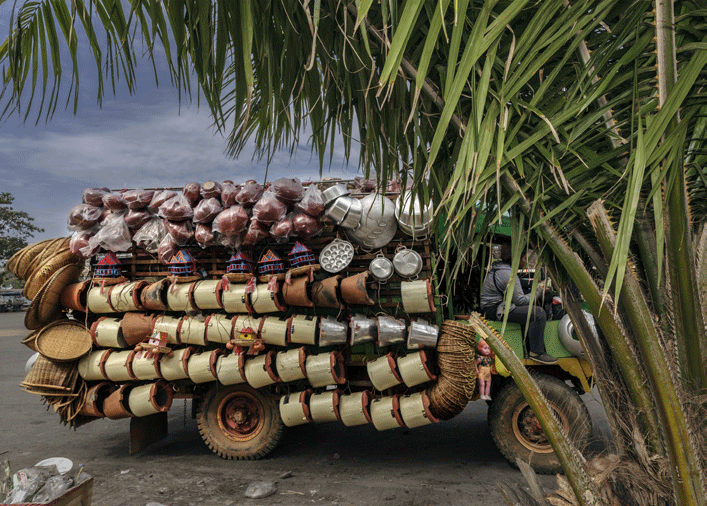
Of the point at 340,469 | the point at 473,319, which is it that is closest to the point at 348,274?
the point at 340,469

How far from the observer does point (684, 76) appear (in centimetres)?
137

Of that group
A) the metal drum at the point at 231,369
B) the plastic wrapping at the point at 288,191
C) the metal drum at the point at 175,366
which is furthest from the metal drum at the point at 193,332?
the plastic wrapping at the point at 288,191

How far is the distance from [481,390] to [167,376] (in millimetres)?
2900

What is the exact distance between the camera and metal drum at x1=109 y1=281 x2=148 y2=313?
482 centimetres

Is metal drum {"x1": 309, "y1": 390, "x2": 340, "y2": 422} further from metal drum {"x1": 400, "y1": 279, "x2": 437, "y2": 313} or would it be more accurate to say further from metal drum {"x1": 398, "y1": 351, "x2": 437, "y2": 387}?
metal drum {"x1": 400, "y1": 279, "x2": 437, "y2": 313}

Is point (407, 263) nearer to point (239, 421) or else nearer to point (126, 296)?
point (239, 421)

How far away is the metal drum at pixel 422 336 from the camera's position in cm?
424

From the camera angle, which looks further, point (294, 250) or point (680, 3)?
point (294, 250)

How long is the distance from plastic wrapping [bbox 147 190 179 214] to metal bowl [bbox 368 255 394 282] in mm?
2064

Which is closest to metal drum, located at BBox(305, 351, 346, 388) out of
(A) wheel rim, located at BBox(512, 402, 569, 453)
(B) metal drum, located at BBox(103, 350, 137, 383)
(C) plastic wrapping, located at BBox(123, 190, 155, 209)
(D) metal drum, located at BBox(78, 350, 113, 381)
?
(A) wheel rim, located at BBox(512, 402, 569, 453)

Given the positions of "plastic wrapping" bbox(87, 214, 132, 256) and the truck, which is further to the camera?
"plastic wrapping" bbox(87, 214, 132, 256)

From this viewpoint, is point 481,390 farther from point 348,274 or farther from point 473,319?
point 473,319

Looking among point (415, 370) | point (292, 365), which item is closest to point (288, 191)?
point (292, 365)

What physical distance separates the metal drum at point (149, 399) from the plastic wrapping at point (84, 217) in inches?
66.1
